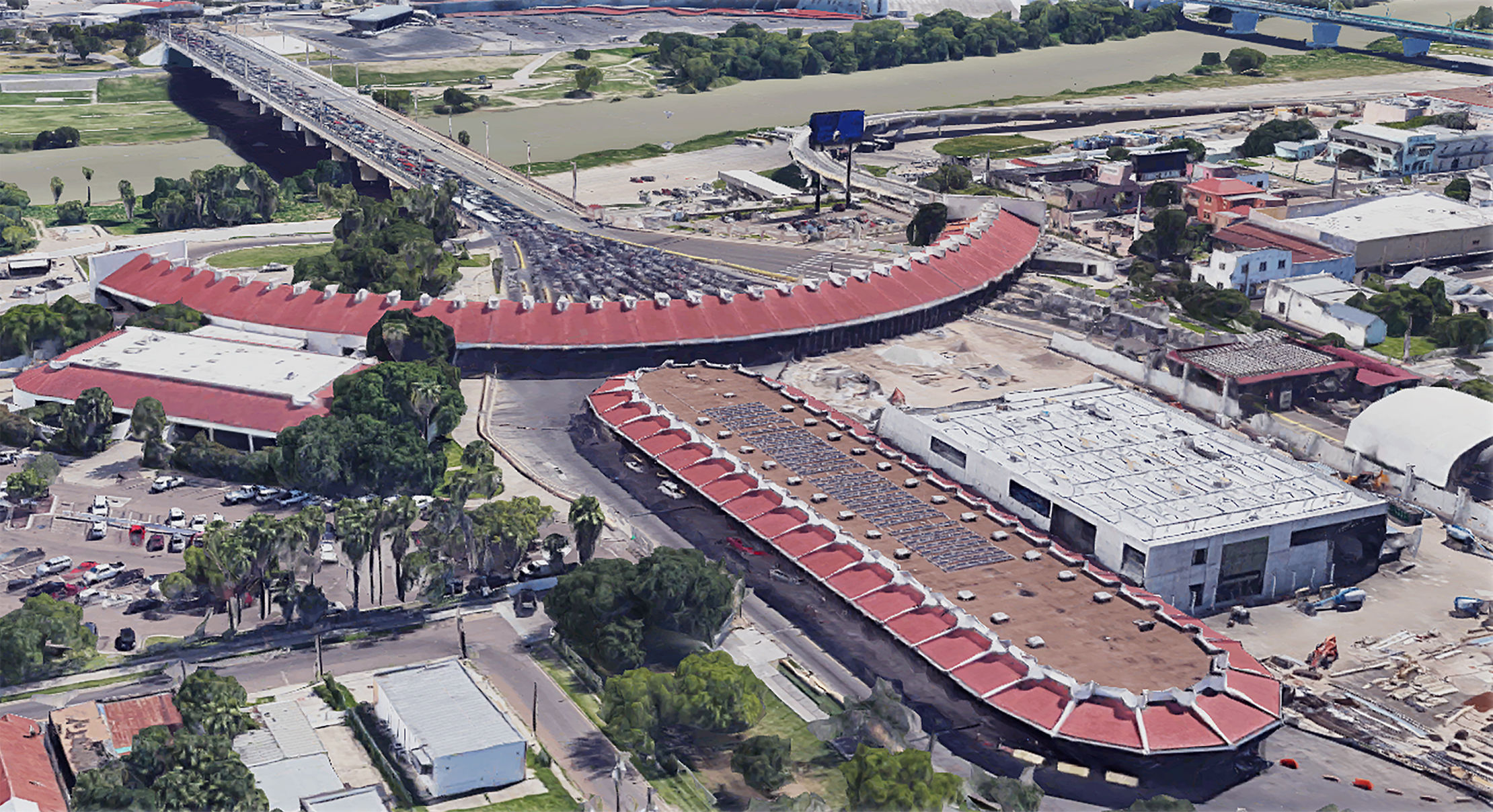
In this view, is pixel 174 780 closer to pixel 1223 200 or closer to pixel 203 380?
pixel 203 380

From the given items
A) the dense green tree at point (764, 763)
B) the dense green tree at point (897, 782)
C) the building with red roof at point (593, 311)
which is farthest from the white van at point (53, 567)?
the dense green tree at point (897, 782)

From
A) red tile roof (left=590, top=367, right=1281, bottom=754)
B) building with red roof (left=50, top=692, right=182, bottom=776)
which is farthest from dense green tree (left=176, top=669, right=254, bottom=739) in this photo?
red tile roof (left=590, top=367, right=1281, bottom=754)

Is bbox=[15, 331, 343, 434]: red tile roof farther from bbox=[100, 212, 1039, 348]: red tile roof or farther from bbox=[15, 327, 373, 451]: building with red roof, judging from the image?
bbox=[100, 212, 1039, 348]: red tile roof

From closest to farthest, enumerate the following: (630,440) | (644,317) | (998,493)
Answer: (998,493) → (630,440) → (644,317)

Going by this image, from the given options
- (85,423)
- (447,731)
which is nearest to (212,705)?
(447,731)

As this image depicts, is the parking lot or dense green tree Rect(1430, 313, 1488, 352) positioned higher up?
dense green tree Rect(1430, 313, 1488, 352)

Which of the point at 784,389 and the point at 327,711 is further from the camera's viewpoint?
the point at 784,389

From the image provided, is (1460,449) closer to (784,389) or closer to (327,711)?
(784,389)

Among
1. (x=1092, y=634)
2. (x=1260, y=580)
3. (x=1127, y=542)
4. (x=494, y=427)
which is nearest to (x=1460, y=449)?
(x=1260, y=580)
